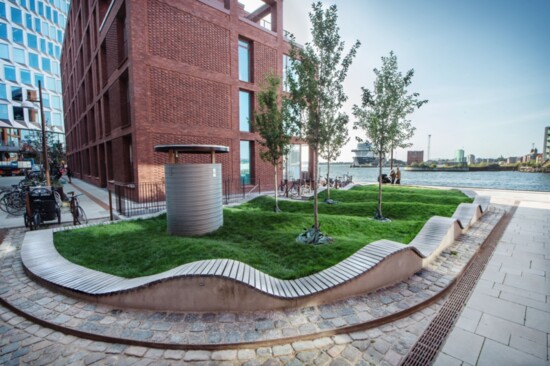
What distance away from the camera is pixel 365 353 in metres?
2.92

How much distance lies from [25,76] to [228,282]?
6302cm

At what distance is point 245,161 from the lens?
17375mm

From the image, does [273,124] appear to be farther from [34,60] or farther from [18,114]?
[34,60]

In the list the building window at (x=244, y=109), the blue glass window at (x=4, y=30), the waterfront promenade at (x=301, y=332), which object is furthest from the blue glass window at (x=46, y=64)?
the waterfront promenade at (x=301, y=332)

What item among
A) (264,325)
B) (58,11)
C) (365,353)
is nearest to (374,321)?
(365,353)

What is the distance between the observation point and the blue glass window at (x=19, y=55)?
42656 mm

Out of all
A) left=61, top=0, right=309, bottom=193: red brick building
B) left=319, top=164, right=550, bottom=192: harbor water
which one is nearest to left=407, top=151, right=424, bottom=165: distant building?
left=319, top=164, right=550, bottom=192: harbor water

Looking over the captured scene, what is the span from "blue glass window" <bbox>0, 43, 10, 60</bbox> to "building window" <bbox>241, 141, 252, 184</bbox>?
51.8m

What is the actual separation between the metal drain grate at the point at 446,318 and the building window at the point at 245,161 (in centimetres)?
1337

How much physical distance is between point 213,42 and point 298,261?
46.6 feet

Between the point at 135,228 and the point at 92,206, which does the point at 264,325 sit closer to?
the point at 135,228

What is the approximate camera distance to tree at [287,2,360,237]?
6.14 meters

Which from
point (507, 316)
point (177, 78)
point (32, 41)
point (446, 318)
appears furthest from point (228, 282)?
point (32, 41)

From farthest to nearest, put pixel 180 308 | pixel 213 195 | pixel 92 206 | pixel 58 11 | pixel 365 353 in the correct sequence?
pixel 58 11
pixel 92 206
pixel 213 195
pixel 180 308
pixel 365 353
